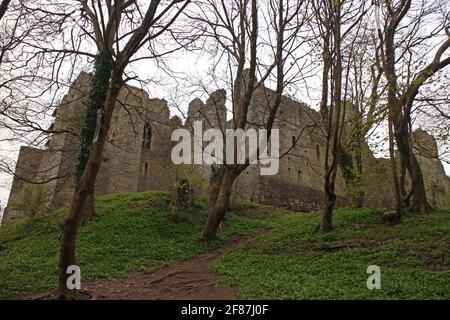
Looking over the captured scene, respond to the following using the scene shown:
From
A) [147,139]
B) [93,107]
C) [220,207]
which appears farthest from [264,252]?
[147,139]

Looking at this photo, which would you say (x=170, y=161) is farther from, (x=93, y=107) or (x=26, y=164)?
(x=26, y=164)

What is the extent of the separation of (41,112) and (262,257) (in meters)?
5.92

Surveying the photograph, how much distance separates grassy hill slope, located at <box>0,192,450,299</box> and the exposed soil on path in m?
0.31

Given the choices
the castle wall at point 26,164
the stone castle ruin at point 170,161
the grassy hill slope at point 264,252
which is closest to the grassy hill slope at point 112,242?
the grassy hill slope at point 264,252

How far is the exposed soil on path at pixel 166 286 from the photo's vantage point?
6643mm

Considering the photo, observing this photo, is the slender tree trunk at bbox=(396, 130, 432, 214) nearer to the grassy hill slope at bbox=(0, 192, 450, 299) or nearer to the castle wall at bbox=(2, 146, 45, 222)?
the grassy hill slope at bbox=(0, 192, 450, 299)

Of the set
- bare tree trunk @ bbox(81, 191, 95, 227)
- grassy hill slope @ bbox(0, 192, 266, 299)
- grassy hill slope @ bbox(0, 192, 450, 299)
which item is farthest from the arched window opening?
bare tree trunk @ bbox(81, 191, 95, 227)

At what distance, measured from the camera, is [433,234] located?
8242mm

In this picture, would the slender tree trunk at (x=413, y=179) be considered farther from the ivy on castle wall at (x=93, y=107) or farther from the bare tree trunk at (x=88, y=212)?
the bare tree trunk at (x=88, y=212)

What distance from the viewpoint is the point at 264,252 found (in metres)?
9.45
